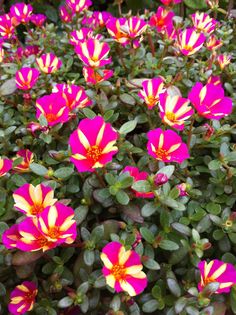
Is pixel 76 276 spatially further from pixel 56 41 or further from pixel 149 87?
pixel 56 41

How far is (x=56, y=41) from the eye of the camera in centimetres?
153

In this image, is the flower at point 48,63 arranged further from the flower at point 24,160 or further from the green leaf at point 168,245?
the green leaf at point 168,245

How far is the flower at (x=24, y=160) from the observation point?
0.99 metres

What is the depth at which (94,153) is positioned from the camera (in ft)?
2.85

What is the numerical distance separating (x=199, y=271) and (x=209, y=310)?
0.08 meters

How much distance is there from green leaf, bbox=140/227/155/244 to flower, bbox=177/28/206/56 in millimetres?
557

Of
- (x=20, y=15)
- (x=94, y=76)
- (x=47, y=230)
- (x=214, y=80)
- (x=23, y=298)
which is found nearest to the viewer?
(x=47, y=230)

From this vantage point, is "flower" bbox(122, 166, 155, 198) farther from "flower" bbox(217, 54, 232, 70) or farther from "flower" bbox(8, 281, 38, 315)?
"flower" bbox(217, 54, 232, 70)

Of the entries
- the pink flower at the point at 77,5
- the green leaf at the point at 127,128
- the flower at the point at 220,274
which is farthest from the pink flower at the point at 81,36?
the flower at the point at 220,274

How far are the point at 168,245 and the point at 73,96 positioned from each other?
43 cm

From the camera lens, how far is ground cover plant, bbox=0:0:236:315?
827 millimetres

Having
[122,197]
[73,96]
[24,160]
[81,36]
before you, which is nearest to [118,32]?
[81,36]

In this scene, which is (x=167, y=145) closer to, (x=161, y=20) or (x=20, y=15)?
(x=161, y=20)

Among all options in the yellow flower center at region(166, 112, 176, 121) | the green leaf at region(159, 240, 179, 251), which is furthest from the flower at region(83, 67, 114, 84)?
the green leaf at region(159, 240, 179, 251)
